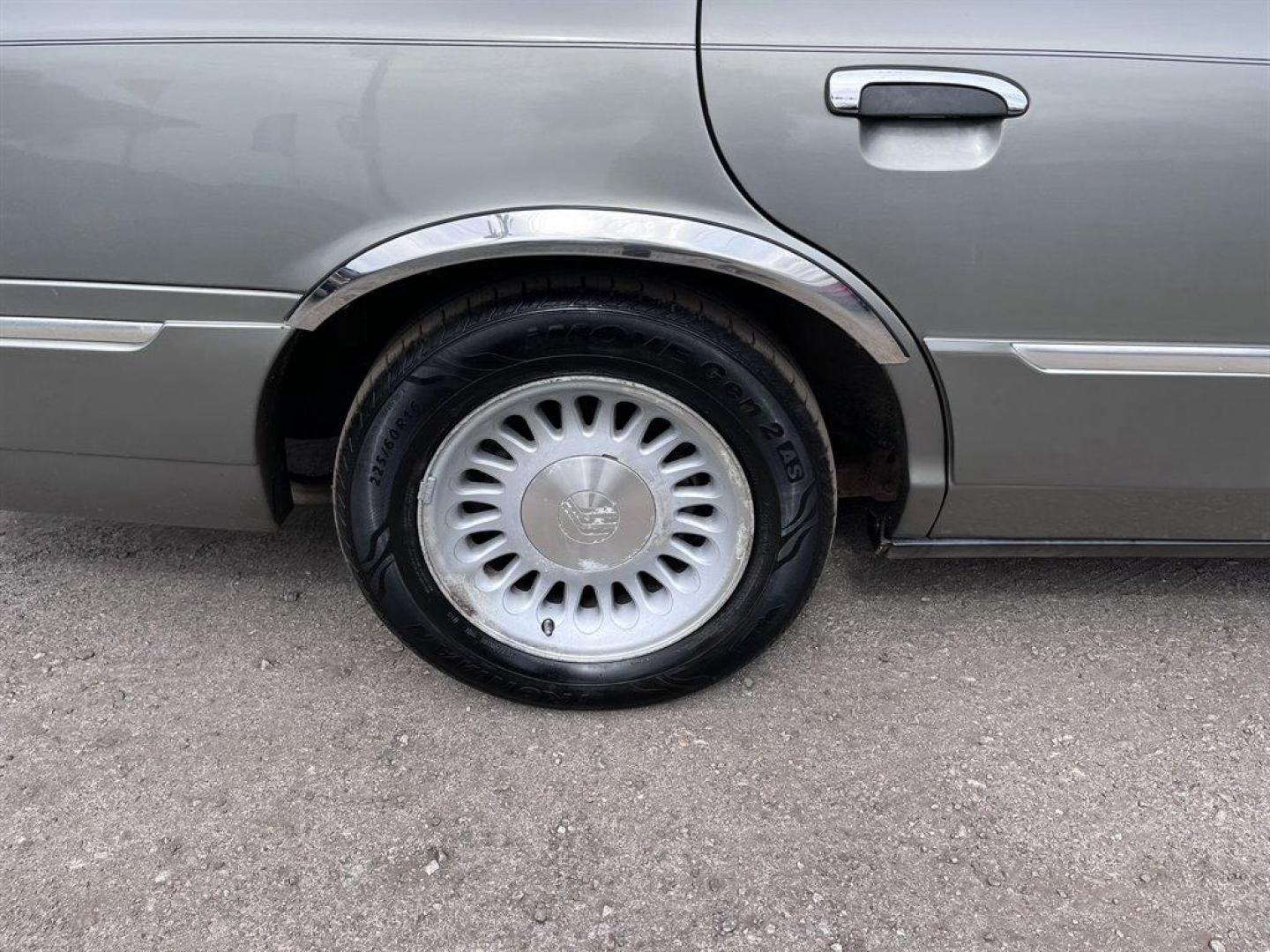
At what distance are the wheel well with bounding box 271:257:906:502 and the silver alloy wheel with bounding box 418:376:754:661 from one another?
0.22 meters

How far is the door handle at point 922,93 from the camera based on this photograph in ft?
5.51

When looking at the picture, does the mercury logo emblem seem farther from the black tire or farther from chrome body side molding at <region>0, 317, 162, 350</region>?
chrome body side molding at <region>0, 317, 162, 350</region>

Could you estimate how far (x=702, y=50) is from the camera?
66.3 inches

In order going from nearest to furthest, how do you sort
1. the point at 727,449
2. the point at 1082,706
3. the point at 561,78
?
the point at 561,78 < the point at 727,449 < the point at 1082,706

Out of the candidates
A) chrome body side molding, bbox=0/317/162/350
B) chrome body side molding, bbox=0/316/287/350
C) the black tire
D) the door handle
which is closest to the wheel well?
the black tire

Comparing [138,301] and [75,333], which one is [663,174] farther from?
[75,333]

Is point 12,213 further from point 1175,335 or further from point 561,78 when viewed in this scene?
point 1175,335

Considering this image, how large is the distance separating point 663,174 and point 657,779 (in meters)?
1.11

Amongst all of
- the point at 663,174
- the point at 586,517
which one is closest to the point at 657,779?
the point at 586,517

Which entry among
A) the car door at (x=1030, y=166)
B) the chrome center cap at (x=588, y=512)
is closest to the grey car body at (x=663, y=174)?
the car door at (x=1030, y=166)

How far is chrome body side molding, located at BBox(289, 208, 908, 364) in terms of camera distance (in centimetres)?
173

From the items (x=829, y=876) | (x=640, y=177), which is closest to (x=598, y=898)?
(x=829, y=876)

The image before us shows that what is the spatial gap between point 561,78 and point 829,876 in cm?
141

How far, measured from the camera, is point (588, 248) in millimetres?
1749
